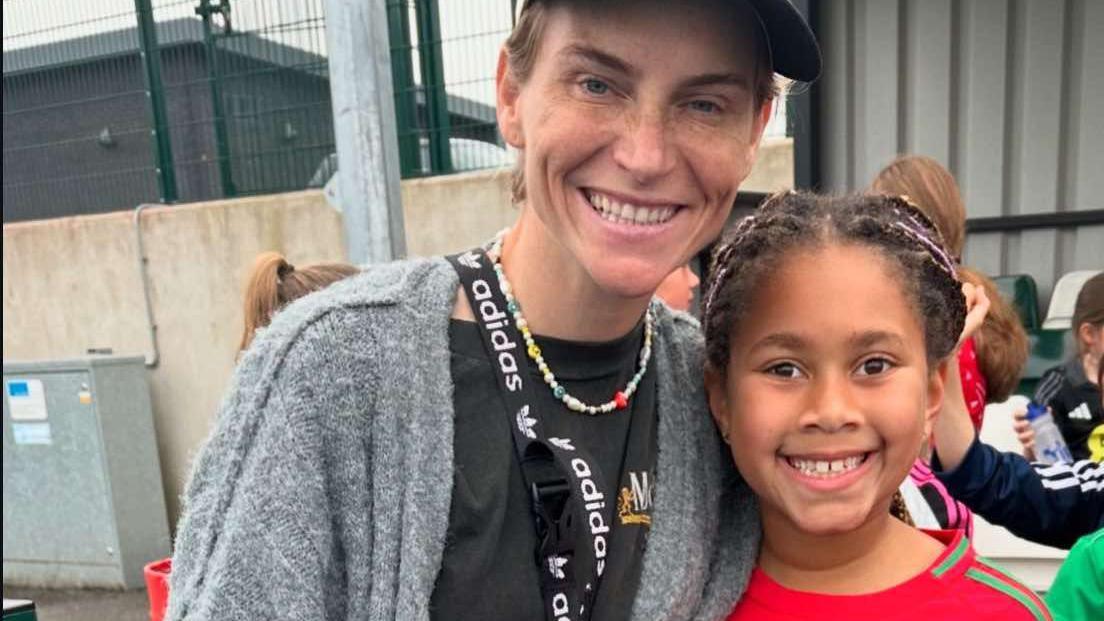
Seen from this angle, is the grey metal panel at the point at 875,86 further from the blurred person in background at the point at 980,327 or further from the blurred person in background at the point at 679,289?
the blurred person in background at the point at 679,289

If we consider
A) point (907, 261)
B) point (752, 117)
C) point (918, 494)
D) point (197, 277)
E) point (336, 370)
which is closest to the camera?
point (336, 370)

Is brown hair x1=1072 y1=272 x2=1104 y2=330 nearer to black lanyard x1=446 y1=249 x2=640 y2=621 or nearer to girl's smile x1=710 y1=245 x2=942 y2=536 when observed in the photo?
girl's smile x1=710 y1=245 x2=942 y2=536

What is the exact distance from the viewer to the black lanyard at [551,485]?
1.17 m

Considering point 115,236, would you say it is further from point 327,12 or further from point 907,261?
point 907,261

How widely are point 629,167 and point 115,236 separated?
20.7ft

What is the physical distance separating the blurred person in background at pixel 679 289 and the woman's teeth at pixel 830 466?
50.5 inches

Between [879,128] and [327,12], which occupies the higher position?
[327,12]

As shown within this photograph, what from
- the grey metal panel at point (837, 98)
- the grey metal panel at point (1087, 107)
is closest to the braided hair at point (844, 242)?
the grey metal panel at point (837, 98)

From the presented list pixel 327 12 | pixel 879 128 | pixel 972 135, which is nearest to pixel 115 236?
pixel 327 12

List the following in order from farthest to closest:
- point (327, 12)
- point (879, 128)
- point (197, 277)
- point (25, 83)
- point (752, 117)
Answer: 1. point (25, 83)
2. point (197, 277)
3. point (879, 128)
4. point (327, 12)
5. point (752, 117)

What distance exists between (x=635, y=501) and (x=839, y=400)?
1.11 ft

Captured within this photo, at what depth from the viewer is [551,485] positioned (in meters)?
1.18

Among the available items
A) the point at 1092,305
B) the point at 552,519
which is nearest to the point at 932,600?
the point at 552,519

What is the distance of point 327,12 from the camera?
9.99 ft
